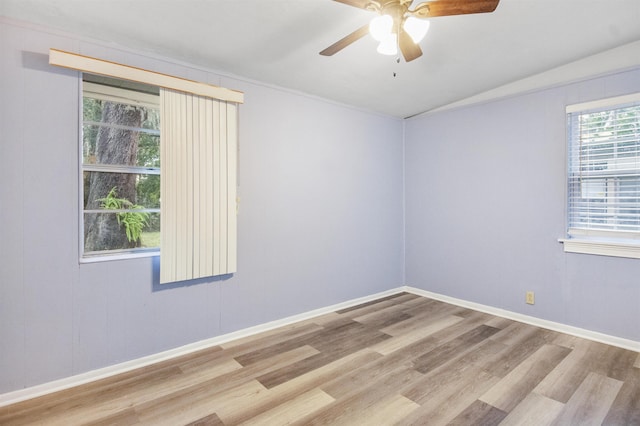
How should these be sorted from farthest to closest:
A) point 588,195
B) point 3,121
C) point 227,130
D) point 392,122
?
point 392,122, point 588,195, point 227,130, point 3,121

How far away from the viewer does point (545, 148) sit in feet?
10.6

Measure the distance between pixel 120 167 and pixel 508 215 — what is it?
3646mm

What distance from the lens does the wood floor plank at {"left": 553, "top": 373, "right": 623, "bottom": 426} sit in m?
1.90

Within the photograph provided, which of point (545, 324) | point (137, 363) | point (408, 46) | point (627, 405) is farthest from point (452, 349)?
point (137, 363)

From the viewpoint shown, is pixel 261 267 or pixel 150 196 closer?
pixel 150 196

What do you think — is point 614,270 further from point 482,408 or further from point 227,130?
point 227,130

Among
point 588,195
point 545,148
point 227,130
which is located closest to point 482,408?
point 588,195

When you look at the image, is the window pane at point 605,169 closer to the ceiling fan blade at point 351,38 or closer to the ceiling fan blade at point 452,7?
the ceiling fan blade at point 452,7

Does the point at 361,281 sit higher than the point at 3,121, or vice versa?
the point at 3,121

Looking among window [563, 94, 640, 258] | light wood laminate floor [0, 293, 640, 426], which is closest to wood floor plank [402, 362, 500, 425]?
light wood laminate floor [0, 293, 640, 426]

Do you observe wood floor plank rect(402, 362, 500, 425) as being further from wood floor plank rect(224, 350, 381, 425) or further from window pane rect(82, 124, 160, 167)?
window pane rect(82, 124, 160, 167)

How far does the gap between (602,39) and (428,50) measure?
137cm

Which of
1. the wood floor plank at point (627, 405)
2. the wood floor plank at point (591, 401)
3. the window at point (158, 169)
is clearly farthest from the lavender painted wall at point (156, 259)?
the wood floor plank at point (627, 405)

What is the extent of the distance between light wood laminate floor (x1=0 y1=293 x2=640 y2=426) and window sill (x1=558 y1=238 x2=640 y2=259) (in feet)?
2.56
